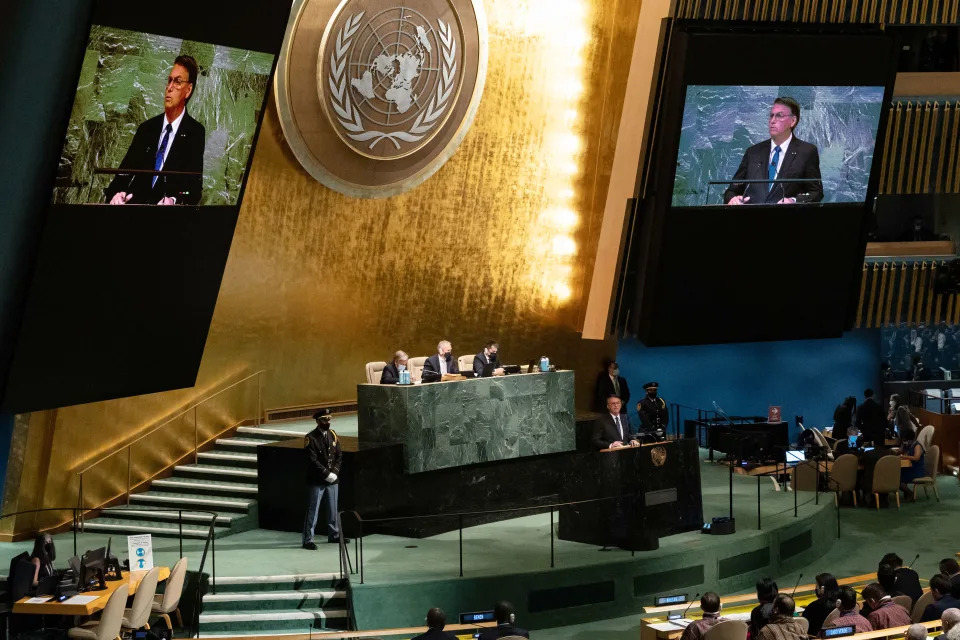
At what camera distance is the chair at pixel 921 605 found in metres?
10.8

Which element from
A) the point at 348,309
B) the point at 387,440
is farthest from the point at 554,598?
the point at 348,309

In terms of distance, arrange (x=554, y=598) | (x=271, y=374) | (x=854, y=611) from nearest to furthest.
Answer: (x=854, y=611) < (x=554, y=598) < (x=271, y=374)

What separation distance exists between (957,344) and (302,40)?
40.8 feet

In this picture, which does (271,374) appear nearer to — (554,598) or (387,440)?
(387,440)

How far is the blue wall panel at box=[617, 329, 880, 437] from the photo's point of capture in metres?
20.9

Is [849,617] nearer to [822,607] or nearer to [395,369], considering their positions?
[822,607]

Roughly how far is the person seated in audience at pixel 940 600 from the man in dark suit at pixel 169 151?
703 cm

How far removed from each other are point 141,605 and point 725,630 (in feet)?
15.3

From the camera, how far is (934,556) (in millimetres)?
15086

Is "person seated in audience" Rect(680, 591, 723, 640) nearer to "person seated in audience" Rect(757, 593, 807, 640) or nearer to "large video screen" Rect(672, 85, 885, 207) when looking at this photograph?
"person seated in audience" Rect(757, 593, 807, 640)

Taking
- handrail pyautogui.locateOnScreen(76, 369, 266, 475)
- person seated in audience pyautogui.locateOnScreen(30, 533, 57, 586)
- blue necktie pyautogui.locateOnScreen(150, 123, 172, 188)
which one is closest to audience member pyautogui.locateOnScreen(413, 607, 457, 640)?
person seated in audience pyautogui.locateOnScreen(30, 533, 57, 586)

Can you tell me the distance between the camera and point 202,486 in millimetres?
15148

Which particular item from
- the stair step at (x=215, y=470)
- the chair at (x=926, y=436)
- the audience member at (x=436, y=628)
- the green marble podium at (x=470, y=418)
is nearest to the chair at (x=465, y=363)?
the green marble podium at (x=470, y=418)

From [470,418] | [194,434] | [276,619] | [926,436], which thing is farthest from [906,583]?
[194,434]
